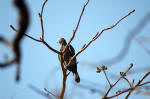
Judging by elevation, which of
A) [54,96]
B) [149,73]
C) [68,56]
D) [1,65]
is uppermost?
[68,56]

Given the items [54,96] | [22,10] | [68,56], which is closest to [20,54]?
[22,10]

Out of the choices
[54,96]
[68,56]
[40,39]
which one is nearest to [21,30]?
[40,39]

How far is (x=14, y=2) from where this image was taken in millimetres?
476

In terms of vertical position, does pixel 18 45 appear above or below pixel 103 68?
below

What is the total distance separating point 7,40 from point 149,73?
2.07 metres

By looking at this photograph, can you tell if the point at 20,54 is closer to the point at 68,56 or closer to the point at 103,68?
the point at 103,68

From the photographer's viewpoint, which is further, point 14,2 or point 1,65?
point 1,65

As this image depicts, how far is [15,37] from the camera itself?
0.51 meters

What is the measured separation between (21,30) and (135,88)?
1987mm

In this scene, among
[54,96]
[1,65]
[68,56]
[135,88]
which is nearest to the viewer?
[1,65]

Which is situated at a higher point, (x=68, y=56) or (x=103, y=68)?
(x=68, y=56)

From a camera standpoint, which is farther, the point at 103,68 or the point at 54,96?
the point at 54,96

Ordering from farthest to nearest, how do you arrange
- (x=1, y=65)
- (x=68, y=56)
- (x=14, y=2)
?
(x=68, y=56), (x=1, y=65), (x=14, y=2)

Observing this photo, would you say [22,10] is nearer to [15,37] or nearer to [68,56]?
[15,37]
